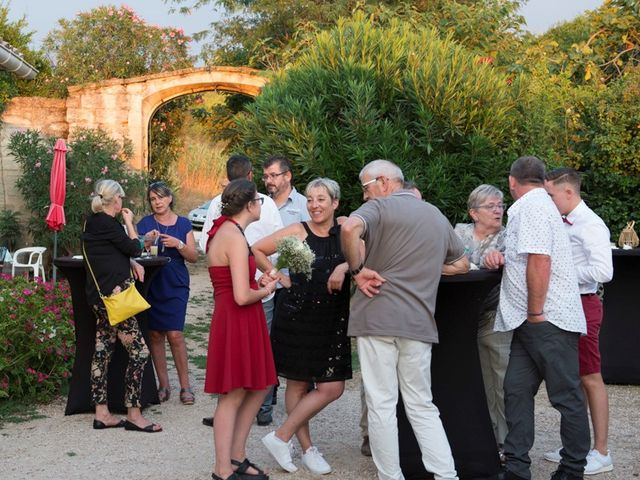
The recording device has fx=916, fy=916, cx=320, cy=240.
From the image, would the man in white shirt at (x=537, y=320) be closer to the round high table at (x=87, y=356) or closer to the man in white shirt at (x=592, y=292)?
the man in white shirt at (x=592, y=292)

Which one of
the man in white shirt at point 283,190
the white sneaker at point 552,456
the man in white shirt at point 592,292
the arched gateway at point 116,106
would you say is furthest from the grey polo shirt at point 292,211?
the arched gateway at point 116,106

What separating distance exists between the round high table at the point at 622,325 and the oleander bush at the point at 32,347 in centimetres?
435

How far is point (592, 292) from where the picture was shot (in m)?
5.34

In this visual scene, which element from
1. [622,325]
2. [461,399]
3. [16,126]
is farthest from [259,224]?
[16,126]

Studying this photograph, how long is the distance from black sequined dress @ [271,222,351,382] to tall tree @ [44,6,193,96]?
1322cm

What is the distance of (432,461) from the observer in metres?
4.62

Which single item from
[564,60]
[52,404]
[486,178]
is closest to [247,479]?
[52,404]

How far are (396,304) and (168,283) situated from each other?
9.15 ft

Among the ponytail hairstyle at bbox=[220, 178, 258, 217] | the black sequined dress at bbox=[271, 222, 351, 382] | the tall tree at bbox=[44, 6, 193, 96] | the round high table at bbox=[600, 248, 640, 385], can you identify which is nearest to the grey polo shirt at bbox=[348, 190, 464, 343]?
the black sequined dress at bbox=[271, 222, 351, 382]

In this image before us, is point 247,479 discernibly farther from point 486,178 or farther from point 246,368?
point 486,178

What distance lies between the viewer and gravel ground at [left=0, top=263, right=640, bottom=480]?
5238 mm

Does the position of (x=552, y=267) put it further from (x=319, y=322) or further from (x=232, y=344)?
(x=232, y=344)

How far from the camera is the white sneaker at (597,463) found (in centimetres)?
523

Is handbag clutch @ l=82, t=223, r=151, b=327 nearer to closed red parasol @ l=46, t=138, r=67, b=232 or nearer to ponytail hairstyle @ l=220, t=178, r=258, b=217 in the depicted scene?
ponytail hairstyle @ l=220, t=178, r=258, b=217
